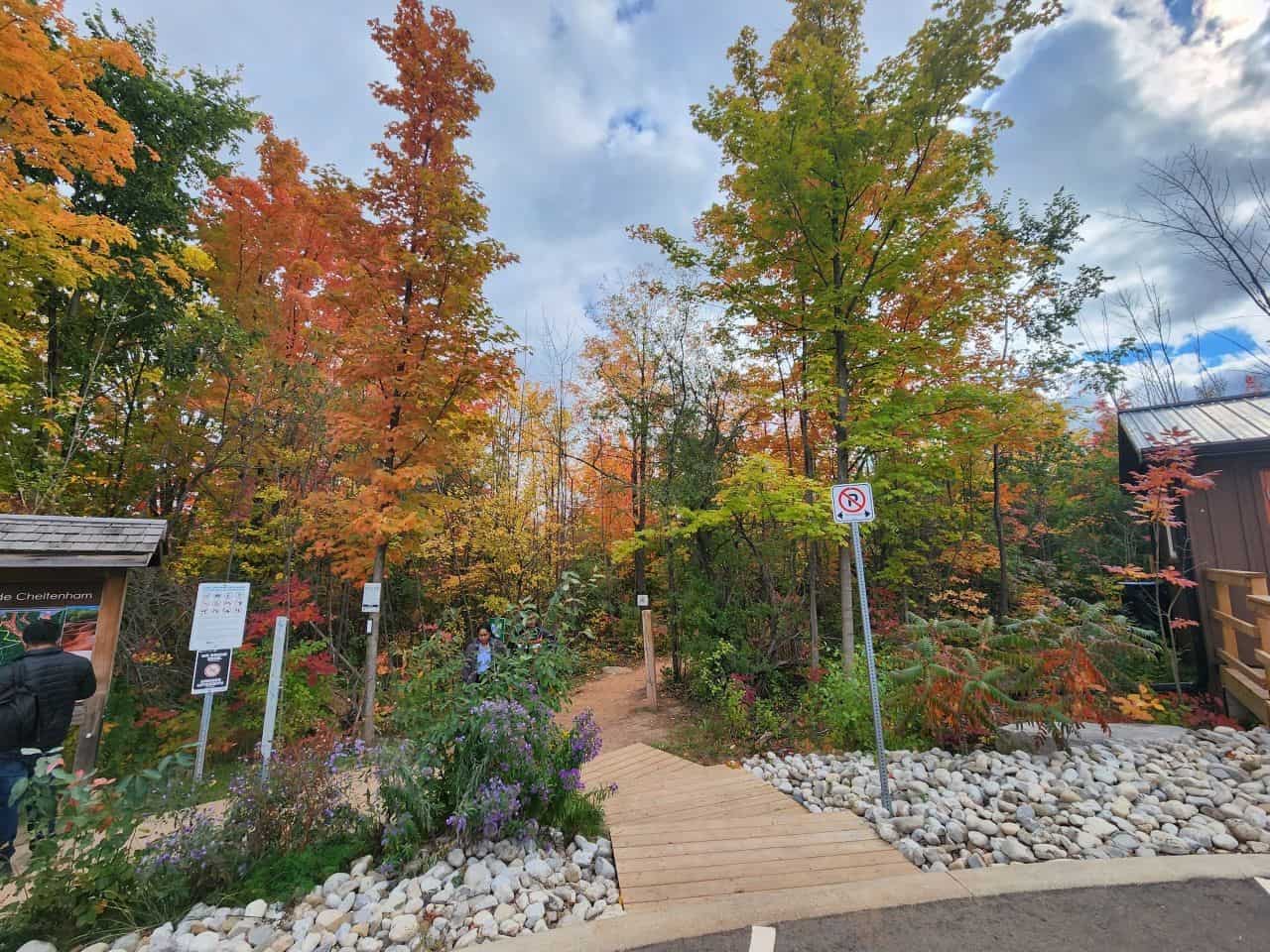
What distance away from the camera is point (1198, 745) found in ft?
13.3

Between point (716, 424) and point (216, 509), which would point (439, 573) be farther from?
point (716, 424)

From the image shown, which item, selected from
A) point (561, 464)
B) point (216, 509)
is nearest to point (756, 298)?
point (561, 464)

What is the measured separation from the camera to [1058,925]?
208 cm

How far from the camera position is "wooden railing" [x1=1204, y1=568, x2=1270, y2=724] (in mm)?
4180

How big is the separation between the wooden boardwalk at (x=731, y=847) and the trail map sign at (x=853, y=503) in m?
1.93

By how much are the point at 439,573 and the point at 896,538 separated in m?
9.11

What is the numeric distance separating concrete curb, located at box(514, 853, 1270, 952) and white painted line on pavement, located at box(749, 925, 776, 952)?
1.8 inches

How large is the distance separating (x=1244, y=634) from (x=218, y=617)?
997 centimetres

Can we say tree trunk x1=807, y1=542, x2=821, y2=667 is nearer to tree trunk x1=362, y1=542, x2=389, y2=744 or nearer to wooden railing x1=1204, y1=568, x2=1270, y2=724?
wooden railing x1=1204, y1=568, x2=1270, y2=724

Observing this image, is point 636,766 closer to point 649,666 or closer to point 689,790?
point 689,790

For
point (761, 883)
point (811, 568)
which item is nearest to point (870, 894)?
point (761, 883)

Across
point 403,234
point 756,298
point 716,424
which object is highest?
point 403,234

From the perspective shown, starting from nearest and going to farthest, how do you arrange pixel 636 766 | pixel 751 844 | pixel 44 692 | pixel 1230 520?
1. pixel 751 844
2. pixel 44 692
3. pixel 636 766
4. pixel 1230 520

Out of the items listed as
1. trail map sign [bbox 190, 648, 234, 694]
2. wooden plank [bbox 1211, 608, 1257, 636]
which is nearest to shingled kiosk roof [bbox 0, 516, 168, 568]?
trail map sign [bbox 190, 648, 234, 694]
